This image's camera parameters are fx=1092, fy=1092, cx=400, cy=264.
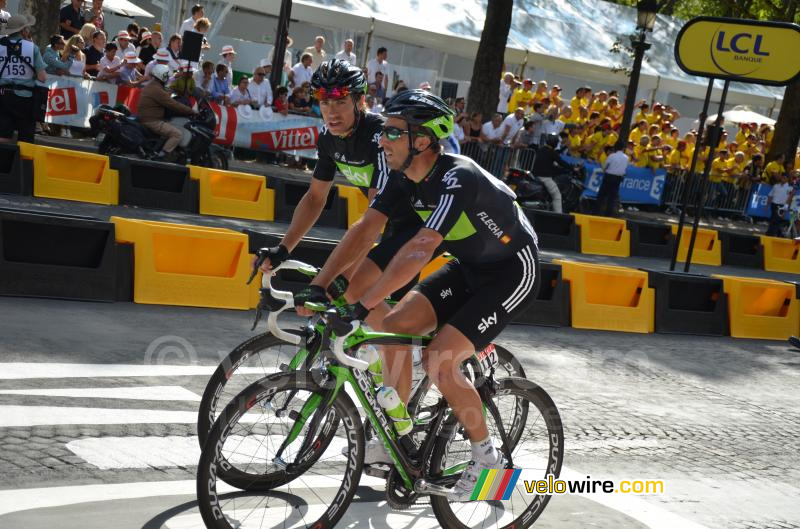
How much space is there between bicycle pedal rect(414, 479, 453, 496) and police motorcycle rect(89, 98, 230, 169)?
538 inches

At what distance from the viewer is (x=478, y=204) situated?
5191 millimetres


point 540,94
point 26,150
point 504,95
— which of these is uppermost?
point 540,94

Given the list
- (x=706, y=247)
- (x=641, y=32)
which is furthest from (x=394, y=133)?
(x=641, y=32)

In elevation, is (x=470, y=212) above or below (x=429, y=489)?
above

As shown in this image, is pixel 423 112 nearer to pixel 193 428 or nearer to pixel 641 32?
pixel 193 428

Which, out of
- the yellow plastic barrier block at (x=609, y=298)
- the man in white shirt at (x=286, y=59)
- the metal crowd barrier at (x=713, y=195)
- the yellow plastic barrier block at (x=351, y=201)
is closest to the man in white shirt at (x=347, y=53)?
the man in white shirt at (x=286, y=59)

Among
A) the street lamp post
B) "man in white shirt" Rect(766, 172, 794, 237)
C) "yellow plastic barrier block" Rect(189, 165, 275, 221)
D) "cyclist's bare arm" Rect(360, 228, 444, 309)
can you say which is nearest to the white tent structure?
"man in white shirt" Rect(766, 172, 794, 237)

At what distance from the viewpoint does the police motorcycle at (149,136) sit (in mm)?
17672

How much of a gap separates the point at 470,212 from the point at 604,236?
624 inches

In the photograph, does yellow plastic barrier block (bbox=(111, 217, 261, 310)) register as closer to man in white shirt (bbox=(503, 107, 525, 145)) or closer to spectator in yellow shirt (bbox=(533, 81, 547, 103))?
man in white shirt (bbox=(503, 107, 525, 145))

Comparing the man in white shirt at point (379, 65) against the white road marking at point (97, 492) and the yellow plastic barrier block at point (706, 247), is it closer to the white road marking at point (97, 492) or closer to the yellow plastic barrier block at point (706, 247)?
the yellow plastic barrier block at point (706, 247)

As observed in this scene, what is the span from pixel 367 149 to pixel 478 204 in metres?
1.55

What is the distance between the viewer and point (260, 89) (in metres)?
21.5

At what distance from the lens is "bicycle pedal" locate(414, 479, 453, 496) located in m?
5.08
